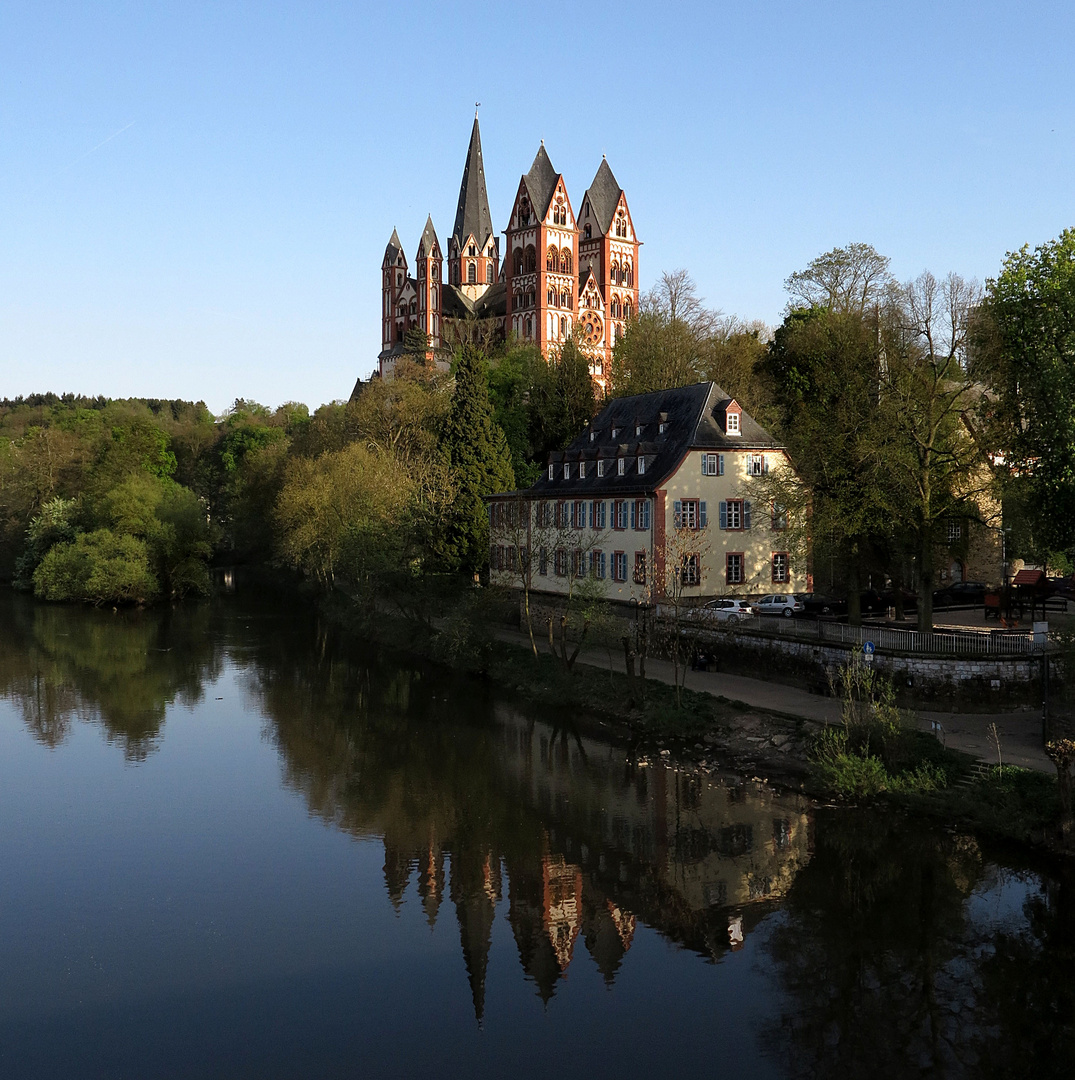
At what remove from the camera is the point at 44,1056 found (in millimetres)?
15430

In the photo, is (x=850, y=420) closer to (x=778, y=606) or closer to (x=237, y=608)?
(x=778, y=606)

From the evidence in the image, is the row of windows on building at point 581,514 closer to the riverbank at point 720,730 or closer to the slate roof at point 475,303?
the riverbank at point 720,730

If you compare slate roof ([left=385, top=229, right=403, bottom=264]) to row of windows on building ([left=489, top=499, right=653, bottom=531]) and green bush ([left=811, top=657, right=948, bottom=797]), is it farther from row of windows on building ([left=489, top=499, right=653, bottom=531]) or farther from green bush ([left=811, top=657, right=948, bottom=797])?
green bush ([left=811, top=657, right=948, bottom=797])

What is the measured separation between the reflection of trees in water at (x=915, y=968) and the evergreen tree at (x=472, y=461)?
102 feet

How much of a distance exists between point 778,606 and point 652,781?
45.3ft

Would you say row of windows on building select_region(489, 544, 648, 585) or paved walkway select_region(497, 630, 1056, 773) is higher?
row of windows on building select_region(489, 544, 648, 585)

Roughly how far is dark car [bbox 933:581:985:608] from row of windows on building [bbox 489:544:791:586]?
646cm

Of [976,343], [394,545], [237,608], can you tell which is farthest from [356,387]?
[976,343]

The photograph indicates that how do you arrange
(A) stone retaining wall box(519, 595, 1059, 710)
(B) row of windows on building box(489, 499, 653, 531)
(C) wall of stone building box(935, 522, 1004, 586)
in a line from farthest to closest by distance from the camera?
(C) wall of stone building box(935, 522, 1004, 586) < (B) row of windows on building box(489, 499, 653, 531) < (A) stone retaining wall box(519, 595, 1059, 710)

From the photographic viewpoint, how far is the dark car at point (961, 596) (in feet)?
146

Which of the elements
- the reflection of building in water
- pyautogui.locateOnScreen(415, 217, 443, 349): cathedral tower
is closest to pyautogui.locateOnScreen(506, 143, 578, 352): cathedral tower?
pyautogui.locateOnScreen(415, 217, 443, 349): cathedral tower

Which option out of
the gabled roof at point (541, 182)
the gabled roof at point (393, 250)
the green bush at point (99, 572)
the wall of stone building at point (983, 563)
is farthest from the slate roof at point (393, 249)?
the wall of stone building at point (983, 563)

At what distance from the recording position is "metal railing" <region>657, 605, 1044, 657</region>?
29328 millimetres

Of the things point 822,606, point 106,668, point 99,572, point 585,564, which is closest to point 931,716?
point 822,606
